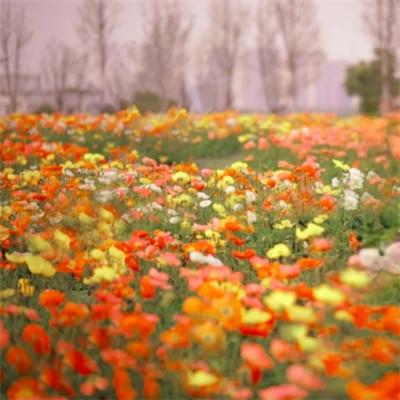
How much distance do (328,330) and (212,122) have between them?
902cm

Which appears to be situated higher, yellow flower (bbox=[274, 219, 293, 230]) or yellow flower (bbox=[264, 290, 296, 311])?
→ yellow flower (bbox=[264, 290, 296, 311])

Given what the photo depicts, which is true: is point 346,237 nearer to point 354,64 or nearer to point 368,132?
point 368,132

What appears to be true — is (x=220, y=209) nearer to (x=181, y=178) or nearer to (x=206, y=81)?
(x=181, y=178)

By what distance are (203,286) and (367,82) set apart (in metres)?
24.8

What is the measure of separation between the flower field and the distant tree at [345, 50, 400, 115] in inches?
759

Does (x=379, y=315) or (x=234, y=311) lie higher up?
(x=234, y=311)

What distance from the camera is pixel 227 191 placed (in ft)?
17.1

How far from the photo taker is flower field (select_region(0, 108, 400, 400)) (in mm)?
2486

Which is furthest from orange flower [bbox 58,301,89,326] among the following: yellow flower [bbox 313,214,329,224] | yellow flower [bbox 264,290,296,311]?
yellow flower [bbox 313,214,329,224]

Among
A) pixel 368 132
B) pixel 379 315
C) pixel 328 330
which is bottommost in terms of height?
pixel 379 315

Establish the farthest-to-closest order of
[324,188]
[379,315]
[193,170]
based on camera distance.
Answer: [193,170] → [324,188] → [379,315]

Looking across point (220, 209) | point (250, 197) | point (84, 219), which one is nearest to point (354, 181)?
point (250, 197)

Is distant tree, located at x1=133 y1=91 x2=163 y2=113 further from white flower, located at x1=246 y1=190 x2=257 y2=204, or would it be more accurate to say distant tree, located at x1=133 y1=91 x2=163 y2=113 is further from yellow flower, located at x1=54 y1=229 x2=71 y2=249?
yellow flower, located at x1=54 y1=229 x2=71 y2=249

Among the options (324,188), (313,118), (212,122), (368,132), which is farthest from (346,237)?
(313,118)
